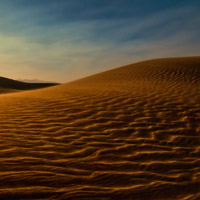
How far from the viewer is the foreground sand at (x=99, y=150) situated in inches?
106

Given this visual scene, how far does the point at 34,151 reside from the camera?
349 centimetres

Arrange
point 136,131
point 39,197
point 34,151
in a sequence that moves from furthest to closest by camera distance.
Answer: point 136,131, point 34,151, point 39,197

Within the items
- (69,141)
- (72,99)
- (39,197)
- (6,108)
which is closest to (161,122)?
(69,141)

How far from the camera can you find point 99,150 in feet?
12.3

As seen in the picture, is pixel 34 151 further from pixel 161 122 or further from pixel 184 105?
pixel 184 105

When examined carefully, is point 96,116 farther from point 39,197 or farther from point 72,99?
point 39,197

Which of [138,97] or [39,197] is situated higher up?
[138,97]

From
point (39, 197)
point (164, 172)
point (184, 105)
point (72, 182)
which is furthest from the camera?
point (184, 105)

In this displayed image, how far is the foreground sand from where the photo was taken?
2.70 metres

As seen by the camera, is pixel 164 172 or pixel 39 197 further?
pixel 164 172

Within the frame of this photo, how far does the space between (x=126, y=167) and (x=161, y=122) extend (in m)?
2.44

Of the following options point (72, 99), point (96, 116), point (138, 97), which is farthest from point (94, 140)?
point (138, 97)

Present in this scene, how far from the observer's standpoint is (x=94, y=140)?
4.15 metres

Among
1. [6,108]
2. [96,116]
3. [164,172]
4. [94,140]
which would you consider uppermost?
[6,108]
